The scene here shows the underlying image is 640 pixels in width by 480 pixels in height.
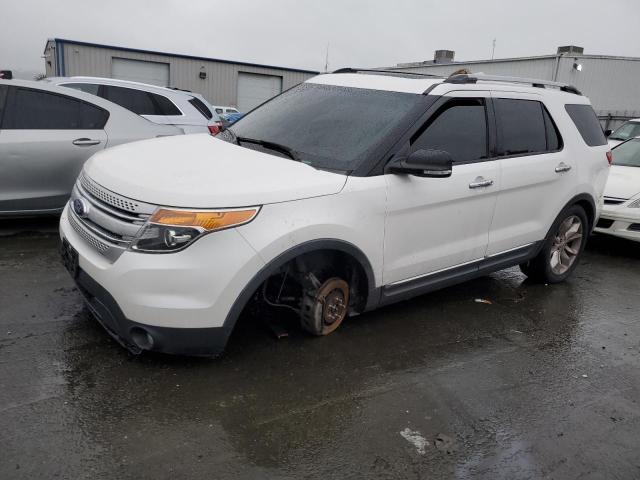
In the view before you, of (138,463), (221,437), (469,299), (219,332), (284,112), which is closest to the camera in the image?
(138,463)

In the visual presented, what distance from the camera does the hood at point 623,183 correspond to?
276 inches

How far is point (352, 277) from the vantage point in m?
3.91

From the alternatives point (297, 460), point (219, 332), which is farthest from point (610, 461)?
point (219, 332)

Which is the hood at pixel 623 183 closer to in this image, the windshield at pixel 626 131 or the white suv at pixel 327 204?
the white suv at pixel 327 204

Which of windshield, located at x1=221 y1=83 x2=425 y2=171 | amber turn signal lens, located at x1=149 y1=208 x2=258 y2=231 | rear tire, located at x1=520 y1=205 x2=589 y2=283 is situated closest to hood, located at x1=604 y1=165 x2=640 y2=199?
rear tire, located at x1=520 y1=205 x2=589 y2=283

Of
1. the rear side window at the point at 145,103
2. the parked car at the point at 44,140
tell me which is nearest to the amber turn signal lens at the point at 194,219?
the parked car at the point at 44,140

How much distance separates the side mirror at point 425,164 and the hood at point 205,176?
1.42ft

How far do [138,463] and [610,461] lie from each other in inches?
91.8

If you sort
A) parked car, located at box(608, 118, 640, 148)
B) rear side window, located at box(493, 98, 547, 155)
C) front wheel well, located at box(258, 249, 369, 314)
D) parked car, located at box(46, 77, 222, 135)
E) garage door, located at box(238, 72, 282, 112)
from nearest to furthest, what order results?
1. front wheel well, located at box(258, 249, 369, 314)
2. rear side window, located at box(493, 98, 547, 155)
3. parked car, located at box(46, 77, 222, 135)
4. parked car, located at box(608, 118, 640, 148)
5. garage door, located at box(238, 72, 282, 112)

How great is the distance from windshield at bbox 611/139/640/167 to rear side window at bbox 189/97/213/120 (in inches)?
236

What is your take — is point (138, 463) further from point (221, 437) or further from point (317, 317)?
point (317, 317)

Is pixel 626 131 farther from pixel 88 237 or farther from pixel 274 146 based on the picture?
pixel 88 237

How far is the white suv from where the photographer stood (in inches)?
121

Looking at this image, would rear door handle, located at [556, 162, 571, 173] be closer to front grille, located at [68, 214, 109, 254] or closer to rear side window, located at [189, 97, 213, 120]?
front grille, located at [68, 214, 109, 254]
